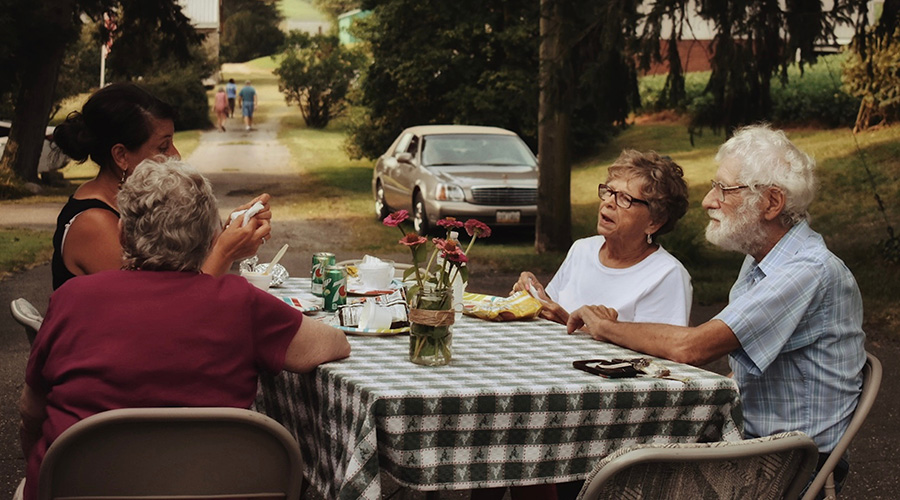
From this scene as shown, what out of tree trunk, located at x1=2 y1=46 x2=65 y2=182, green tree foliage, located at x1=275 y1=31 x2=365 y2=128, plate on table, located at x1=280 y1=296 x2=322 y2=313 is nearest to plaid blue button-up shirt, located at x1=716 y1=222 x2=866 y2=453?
plate on table, located at x1=280 y1=296 x2=322 y2=313

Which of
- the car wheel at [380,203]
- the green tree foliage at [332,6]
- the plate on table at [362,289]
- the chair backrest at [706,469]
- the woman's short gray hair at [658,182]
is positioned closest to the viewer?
the chair backrest at [706,469]

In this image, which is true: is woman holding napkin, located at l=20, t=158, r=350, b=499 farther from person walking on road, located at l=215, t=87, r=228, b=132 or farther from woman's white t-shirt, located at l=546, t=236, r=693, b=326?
person walking on road, located at l=215, t=87, r=228, b=132

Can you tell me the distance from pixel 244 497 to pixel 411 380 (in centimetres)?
60

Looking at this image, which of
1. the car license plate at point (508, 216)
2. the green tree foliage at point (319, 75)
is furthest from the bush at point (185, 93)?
the car license plate at point (508, 216)

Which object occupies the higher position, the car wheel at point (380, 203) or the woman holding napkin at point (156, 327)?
the woman holding napkin at point (156, 327)

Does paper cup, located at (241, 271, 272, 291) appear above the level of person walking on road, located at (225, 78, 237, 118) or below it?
above

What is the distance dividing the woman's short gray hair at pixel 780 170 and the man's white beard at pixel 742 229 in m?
0.07

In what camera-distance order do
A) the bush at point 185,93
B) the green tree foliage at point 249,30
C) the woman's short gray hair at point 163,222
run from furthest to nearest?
1. the green tree foliage at point 249,30
2. the bush at point 185,93
3. the woman's short gray hair at point 163,222

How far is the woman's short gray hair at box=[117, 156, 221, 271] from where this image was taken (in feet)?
9.95

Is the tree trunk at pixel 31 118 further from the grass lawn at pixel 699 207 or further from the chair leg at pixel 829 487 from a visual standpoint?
the chair leg at pixel 829 487

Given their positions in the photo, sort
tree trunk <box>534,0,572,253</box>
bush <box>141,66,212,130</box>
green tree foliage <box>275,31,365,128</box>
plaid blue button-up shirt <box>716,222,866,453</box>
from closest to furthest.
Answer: plaid blue button-up shirt <box>716,222,866,453</box> → tree trunk <box>534,0,572,253</box> → bush <box>141,66,212,130</box> → green tree foliage <box>275,31,365,128</box>

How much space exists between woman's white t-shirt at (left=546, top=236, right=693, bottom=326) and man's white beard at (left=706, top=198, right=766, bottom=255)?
561mm

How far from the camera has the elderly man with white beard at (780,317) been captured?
3512mm

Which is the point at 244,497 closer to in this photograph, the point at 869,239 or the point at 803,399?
the point at 803,399
